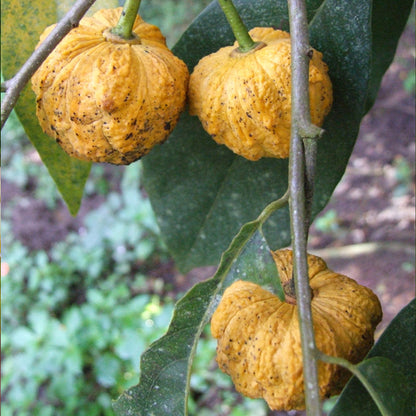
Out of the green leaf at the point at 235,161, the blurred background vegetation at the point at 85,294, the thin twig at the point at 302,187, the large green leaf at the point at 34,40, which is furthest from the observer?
the blurred background vegetation at the point at 85,294

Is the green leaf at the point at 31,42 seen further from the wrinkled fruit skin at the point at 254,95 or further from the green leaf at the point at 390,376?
the green leaf at the point at 390,376

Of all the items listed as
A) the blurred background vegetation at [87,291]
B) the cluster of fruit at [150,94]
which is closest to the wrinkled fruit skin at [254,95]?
the cluster of fruit at [150,94]

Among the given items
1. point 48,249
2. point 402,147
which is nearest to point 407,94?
point 402,147

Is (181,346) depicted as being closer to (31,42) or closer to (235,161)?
(235,161)

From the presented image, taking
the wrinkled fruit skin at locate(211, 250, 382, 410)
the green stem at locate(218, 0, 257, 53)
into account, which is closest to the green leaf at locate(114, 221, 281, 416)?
the wrinkled fruit skin at locate(211, 250, 382, 410)

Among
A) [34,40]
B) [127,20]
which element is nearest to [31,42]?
[34,40]

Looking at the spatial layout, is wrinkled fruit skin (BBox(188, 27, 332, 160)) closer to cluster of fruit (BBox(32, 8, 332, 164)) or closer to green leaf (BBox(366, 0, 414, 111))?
cluster of fruit (BBox(32, 8, 332, 164))

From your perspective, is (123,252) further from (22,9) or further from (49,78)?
(49,78)
